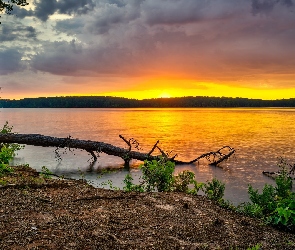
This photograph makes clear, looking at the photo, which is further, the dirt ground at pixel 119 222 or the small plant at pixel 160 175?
the small plant at pixel 160 175

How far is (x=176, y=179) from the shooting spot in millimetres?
11906

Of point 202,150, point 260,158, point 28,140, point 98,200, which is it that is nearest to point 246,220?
point 98,200

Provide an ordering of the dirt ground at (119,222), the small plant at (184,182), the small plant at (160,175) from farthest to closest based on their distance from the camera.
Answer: the small plant at (184,182) → the small plant at (160,175) → the dirt ground at (119,222)

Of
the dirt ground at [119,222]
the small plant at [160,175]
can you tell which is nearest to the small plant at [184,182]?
the small plant at [160,175]

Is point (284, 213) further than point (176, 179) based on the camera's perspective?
No

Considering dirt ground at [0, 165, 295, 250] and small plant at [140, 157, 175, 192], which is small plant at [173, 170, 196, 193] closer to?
small plant at [140, 157, 175, 192]

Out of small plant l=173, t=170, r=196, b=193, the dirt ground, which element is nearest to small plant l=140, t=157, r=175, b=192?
small plant l=173, t=170, r=196, b=193

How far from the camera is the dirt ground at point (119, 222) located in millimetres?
5734

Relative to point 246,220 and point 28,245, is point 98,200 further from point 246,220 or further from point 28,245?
point 246,220

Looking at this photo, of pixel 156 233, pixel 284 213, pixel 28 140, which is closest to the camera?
pixel 156 233

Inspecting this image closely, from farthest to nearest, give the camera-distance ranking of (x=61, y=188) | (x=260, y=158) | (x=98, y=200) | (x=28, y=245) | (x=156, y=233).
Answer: (x=260, y=158), (x=61, y=188), (x=98, y=200), (x=156, y=233), (x=28, y=245)

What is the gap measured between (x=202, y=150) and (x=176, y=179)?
75.7 ft

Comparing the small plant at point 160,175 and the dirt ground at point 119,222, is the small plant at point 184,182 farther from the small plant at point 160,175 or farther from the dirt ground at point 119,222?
the dirt ground at point 119,222

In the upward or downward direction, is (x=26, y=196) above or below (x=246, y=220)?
above
